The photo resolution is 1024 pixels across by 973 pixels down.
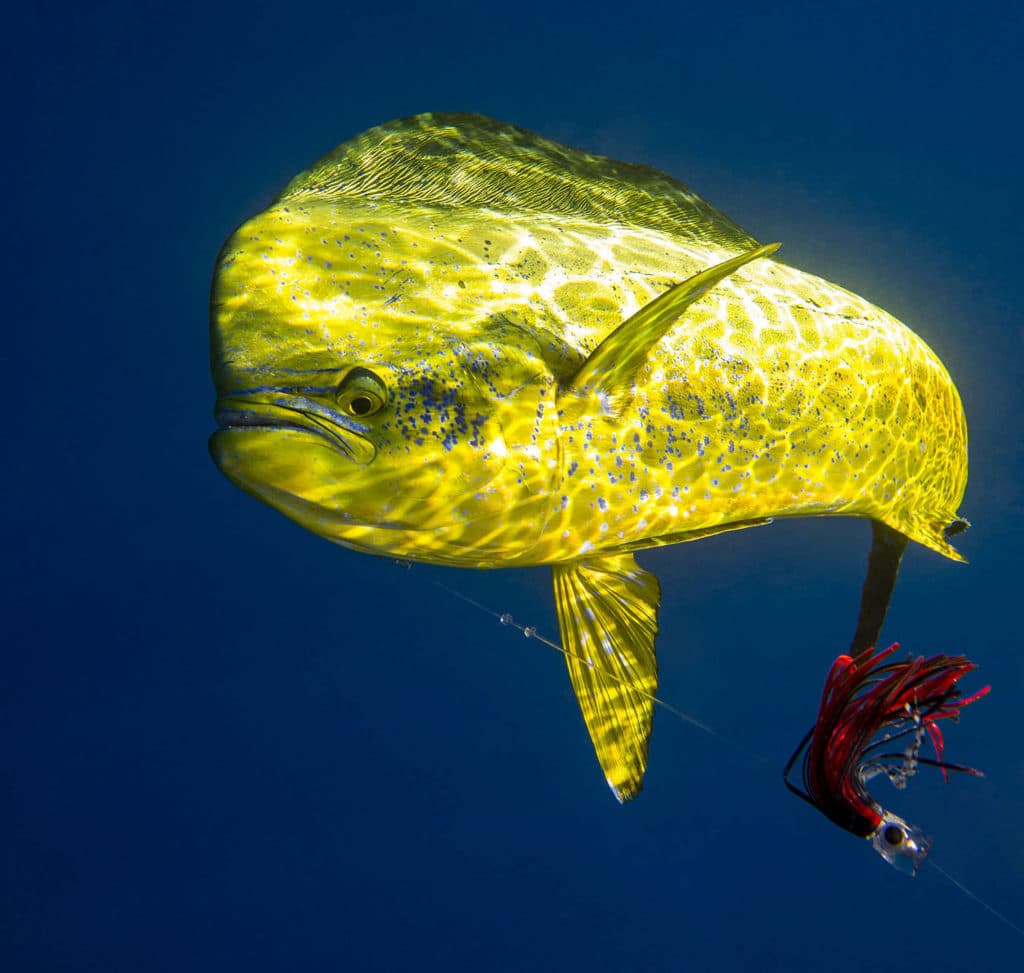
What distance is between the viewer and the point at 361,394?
1450 mm

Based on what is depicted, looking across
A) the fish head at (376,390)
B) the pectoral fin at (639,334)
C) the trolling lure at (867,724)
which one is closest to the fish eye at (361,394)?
the fish head at (376,390)

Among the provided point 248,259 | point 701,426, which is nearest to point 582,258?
point 701,426

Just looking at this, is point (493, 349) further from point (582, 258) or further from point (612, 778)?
point (612, 778)

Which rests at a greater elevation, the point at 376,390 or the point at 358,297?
the point at 358,297

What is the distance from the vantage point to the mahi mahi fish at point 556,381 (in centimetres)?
146

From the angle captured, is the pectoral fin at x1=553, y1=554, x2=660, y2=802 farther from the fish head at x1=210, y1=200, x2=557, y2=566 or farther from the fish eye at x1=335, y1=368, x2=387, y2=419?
the fish eye at x1=335, y1=368, x2=387, y2=419

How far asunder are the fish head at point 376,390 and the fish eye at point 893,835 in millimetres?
1106

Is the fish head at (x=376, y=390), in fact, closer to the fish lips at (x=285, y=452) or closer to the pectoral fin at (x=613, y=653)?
the fish lips at (x=285, y=452)

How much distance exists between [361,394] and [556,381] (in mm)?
427

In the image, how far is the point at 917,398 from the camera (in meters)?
2.16

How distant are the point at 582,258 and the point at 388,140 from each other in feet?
1.73

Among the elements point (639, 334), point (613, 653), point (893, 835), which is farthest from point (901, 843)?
point (639, 334)

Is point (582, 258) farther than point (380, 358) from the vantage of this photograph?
Yes

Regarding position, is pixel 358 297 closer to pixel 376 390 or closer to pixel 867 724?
pixel 376 390
